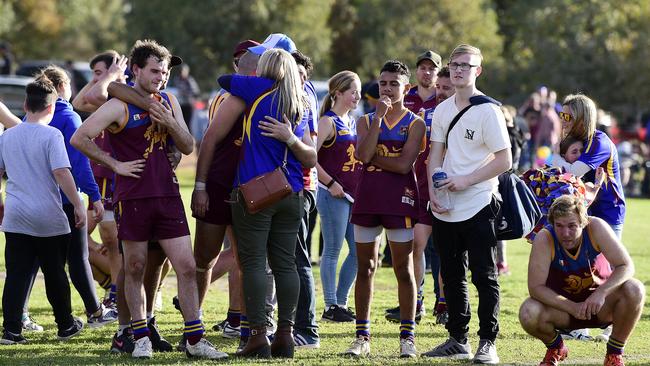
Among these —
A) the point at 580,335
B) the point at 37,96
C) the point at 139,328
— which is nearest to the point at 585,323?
the point at 580,335

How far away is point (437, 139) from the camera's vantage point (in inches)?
297

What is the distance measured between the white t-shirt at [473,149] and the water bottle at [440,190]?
0.03 meters

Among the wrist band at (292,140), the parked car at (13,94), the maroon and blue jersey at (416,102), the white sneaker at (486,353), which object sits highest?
the parked car at (13,94)

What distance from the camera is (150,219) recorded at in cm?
703

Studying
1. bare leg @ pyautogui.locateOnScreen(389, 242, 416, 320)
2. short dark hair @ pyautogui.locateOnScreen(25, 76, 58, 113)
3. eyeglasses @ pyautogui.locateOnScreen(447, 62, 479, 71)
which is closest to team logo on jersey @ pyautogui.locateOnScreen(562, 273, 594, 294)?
bare leg @ pyautogui.locateOnScreen(389, 242, 416, 320)

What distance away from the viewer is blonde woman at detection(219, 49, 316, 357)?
276 inches

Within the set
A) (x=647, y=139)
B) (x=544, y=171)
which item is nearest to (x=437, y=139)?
(x=544, y=171)

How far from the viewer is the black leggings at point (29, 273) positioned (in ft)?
26.0

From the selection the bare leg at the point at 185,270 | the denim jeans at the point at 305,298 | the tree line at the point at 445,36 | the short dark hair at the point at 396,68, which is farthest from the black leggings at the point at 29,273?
the tree line at the point at 445,36

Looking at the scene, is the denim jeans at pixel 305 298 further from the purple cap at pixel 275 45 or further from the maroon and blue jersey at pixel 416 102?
the maroon and blue jersey at pixel 416 102

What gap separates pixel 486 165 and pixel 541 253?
0.68 m

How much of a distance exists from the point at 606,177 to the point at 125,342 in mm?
3819

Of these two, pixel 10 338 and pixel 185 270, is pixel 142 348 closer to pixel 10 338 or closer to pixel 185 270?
pixel 185 270

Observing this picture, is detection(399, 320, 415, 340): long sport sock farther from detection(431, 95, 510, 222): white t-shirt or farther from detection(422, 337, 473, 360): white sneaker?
detection(431, 95, 510, 222): white t-shirt
